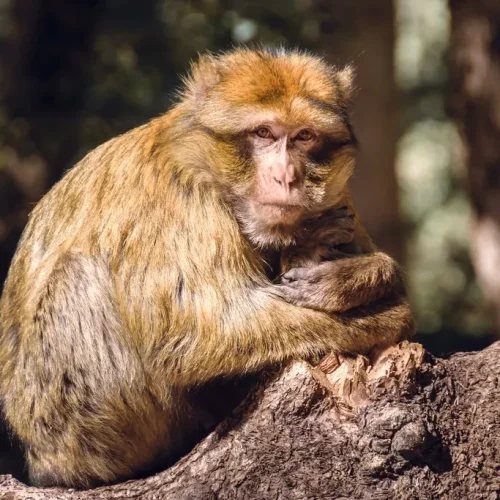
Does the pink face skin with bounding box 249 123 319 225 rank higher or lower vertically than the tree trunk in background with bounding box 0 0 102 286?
lower

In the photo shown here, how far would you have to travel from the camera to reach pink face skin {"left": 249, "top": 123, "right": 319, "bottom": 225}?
5.79m

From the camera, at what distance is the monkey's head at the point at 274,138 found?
590 centimetres

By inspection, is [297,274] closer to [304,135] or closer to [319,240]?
[319,240]

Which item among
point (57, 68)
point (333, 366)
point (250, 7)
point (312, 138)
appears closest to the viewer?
point (333, 366)

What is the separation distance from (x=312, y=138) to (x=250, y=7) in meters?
5.69

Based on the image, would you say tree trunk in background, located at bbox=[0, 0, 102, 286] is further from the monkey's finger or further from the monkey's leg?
A: the monkey's finger

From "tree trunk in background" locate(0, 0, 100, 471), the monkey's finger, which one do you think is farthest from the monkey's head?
"tree trunk in background" locate(0, 0, 100, 471)

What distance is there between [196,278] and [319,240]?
922mm

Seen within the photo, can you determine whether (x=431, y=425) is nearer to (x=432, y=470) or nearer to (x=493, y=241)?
(x=432, y=470)

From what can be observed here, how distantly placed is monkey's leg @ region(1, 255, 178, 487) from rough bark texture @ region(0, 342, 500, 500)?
0.55 m

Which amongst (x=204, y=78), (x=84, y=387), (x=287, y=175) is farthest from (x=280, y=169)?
(x=84, y=387)

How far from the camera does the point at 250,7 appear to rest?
1130 centimetres

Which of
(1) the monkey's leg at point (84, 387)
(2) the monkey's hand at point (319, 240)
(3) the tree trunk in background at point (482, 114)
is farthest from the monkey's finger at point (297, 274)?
(3) the tree trunk in background at point (482, 114)

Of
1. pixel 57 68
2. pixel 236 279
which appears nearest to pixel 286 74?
pixel 236 279
